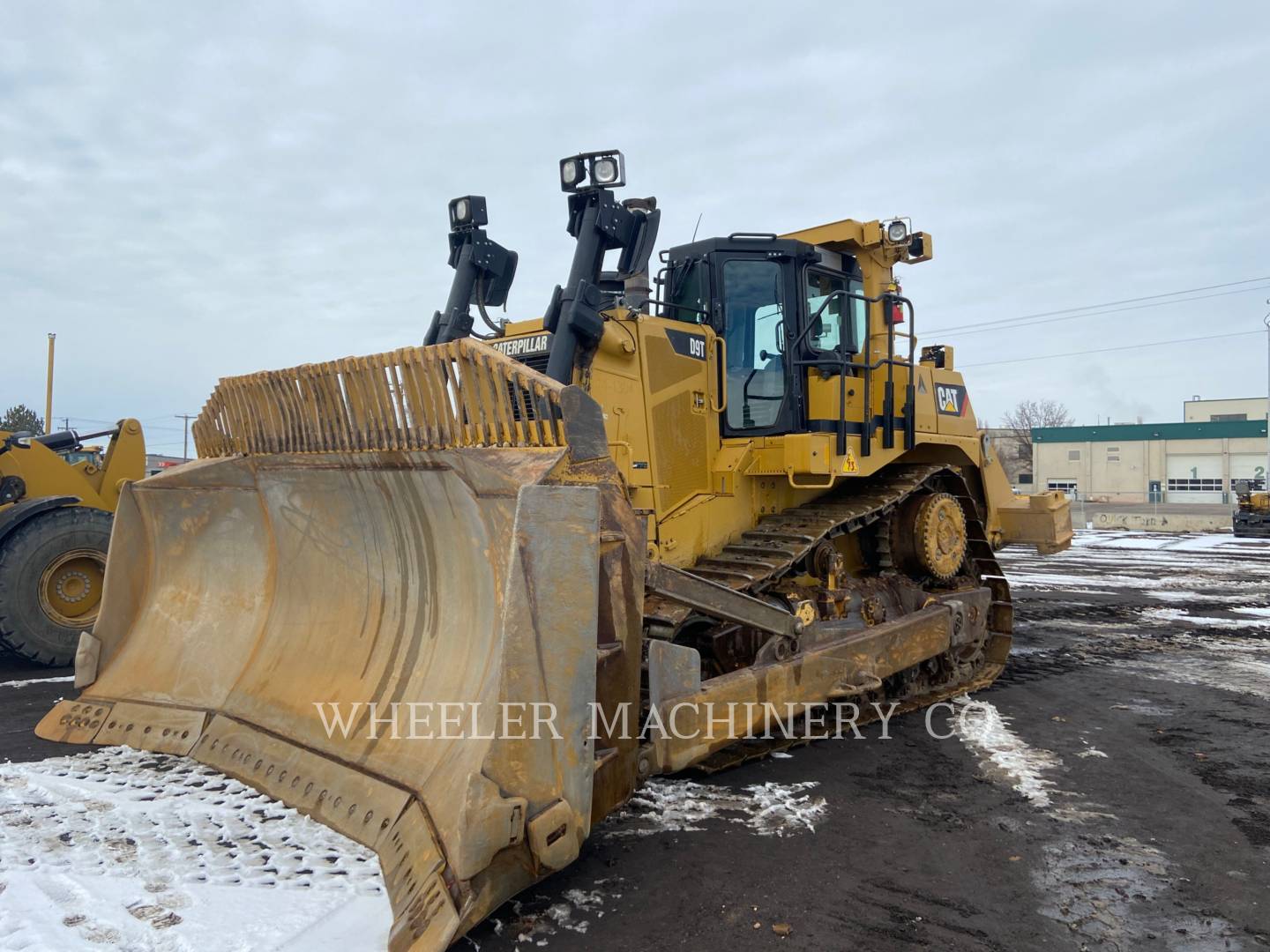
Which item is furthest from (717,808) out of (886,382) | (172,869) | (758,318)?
(886,382)

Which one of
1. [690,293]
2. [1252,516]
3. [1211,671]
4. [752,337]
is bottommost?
[1211,671]

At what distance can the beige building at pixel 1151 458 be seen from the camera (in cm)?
4966

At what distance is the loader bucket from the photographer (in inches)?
113

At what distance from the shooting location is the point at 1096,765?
492 cm

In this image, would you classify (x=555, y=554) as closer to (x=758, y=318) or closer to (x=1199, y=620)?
(x=758, y=318)

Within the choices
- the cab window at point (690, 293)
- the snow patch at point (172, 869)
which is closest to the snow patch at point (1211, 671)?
the cab window at point (690, 293)

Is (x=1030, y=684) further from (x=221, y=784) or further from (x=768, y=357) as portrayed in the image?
(x=221, y=784)

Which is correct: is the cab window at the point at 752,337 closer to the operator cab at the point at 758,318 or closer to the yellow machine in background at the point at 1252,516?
the operator cab at the point at 758,318

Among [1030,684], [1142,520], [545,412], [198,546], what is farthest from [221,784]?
[1142,520]

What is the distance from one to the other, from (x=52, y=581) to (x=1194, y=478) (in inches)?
2281

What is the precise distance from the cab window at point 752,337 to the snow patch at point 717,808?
224cm

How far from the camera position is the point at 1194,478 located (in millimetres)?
51250

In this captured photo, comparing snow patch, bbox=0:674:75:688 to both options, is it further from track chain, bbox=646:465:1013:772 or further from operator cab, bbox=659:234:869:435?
operator cab, bbox=659:234:869:435

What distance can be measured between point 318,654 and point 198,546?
141 centimetres
